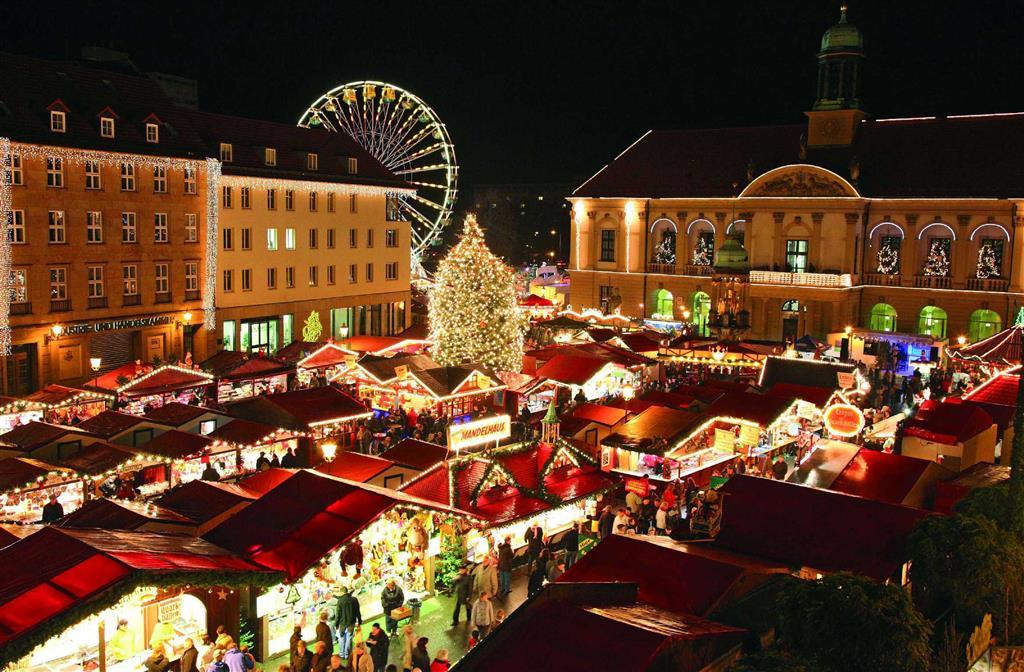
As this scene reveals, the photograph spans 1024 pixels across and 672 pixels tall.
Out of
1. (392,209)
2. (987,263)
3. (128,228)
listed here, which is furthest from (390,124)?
(987,263)

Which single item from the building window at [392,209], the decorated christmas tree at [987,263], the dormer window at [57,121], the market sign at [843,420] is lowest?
the market sign at [843,420]

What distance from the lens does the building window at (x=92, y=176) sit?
33.0 m

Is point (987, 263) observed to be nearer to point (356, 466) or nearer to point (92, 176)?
point (356, 466)

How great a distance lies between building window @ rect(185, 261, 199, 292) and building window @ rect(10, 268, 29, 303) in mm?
6854

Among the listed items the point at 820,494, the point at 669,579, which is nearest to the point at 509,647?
the point at 669,579

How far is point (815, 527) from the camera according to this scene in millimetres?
13148

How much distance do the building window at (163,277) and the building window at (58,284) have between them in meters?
3.84

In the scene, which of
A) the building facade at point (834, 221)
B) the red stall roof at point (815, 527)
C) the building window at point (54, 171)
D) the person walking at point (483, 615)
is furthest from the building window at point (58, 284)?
the red stall roof at point (815, 527)

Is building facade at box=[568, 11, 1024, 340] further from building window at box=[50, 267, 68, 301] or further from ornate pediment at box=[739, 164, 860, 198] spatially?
building window at box=[50, 267, 68, 301]

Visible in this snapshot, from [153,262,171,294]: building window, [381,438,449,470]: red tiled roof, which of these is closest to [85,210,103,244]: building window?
[153,262,171,294]: building window

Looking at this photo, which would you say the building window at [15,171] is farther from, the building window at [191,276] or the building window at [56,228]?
the building window at [191,276]

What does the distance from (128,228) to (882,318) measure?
34.2 m

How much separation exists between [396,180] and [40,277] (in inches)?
779

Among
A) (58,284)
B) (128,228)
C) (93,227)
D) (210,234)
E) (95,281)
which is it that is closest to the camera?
(58,284)
